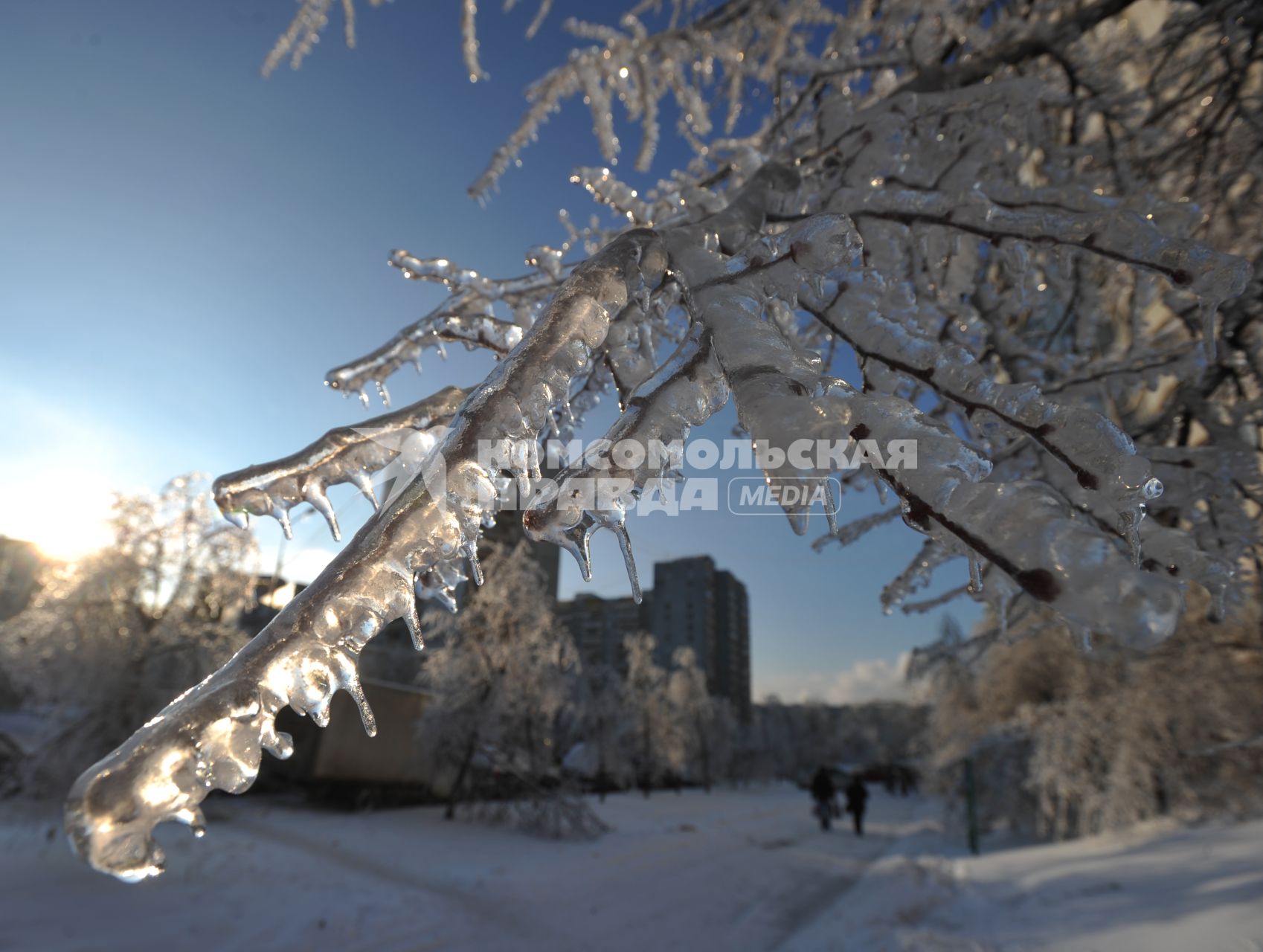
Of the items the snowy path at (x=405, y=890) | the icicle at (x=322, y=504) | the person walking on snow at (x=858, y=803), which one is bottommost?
the person walking on snow at (x=858, y=803)

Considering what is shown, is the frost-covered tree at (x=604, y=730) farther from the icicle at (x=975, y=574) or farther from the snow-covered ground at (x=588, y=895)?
the icicle at (x=975, y=574)

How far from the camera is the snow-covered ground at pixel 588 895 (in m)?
4.62

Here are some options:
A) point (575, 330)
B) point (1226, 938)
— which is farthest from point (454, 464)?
point (1226, 938)

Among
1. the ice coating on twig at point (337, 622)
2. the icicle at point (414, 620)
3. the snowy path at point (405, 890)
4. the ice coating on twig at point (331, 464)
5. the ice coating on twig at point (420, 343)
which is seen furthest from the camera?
the snowy path at point (405, 890)

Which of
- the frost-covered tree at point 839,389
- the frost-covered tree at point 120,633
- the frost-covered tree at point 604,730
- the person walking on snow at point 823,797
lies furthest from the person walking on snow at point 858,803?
the frost-covered tree at point 839,389

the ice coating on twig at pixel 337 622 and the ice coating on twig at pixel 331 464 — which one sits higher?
the ice coating on twig at pixel 331 464

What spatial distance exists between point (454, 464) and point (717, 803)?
23.9 metres

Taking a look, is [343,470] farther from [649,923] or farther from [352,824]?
[352,824]

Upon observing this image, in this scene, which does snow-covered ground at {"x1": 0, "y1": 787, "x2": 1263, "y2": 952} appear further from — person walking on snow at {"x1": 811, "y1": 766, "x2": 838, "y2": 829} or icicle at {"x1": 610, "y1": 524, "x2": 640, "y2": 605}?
person walking on snow at {"x1": 811, "y1": 766, "x2": 838, "y2": 829}

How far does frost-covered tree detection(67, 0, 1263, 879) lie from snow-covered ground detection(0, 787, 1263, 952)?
3.75 meters

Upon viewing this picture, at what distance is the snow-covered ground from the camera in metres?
4.62

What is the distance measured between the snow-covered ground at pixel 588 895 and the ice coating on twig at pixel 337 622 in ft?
15.1

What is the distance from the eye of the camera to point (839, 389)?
24.2 inches

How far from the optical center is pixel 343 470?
3.04ft
